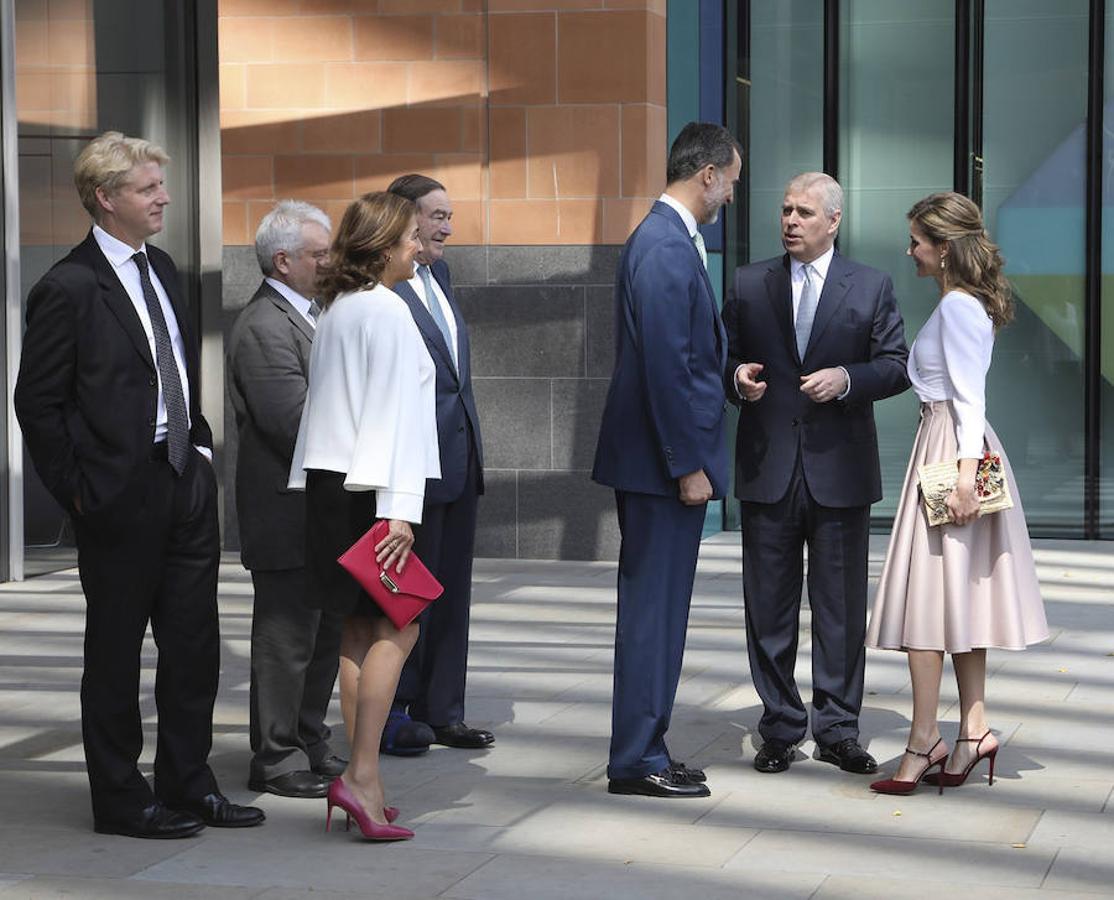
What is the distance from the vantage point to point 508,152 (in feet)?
38.4

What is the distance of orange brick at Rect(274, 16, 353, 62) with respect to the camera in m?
11.9

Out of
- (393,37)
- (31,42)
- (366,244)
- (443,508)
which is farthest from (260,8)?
(366,244)

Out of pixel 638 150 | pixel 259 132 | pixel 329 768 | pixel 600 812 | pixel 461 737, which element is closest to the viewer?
pixel 600 812

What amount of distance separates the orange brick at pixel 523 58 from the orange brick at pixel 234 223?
1.71 metres

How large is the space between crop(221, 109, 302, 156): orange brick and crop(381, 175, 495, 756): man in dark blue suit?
17.9 ft

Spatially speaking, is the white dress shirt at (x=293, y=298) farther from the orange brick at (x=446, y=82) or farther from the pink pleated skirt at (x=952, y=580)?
the orange brick at (x=446, y=82)

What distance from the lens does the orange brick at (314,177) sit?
1198cm

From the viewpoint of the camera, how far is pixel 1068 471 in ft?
43.2

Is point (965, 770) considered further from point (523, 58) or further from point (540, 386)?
point (523, 58)

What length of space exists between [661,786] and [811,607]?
0.86m

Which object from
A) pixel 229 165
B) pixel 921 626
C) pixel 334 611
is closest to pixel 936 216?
pixel 921 626

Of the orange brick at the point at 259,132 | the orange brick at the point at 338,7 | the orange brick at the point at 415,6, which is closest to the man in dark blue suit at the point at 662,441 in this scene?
the orange brick at the point at 415,6

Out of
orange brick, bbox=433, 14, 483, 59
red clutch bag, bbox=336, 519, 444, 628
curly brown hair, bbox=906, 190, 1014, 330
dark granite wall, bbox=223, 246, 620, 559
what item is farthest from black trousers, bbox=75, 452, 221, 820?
orange brick, bbox=433, 14, 483, 59

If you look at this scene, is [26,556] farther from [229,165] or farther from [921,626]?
[921,626]
